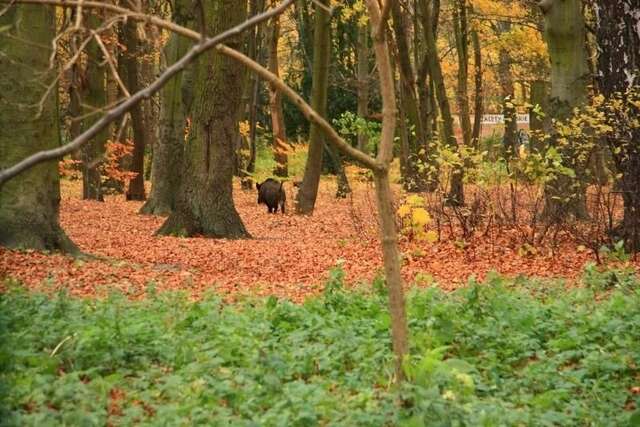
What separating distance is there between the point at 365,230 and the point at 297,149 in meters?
18.4

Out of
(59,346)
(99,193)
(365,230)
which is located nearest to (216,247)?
(365,230)

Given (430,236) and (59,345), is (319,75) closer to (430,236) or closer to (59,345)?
(430,236)

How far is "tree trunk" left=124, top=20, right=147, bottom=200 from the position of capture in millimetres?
23062

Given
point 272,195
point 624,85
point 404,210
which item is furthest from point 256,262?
point 272,195

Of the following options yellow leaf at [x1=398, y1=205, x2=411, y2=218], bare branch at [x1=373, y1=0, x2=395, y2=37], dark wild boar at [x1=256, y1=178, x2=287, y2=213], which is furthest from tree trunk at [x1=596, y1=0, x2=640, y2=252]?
dark wild boar at [x1=256, y1=178, x2=287, y2=213]

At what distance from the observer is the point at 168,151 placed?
2023 centimetres

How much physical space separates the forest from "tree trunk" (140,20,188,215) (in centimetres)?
6

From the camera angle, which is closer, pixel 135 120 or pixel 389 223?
pixel 389 223

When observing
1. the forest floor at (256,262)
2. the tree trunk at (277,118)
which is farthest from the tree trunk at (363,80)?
the forest floor at (256,262)

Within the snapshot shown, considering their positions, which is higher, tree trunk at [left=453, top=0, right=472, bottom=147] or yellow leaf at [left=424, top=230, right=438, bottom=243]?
tree trunk at [left=453, top=0, right=472, bottom=147]

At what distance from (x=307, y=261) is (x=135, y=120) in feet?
39.1

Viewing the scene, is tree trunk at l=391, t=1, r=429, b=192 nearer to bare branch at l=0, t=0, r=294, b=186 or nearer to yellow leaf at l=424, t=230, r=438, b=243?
yellow leaf at l=424, t=230, r=438, b=243

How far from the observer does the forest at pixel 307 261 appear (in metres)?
5.39

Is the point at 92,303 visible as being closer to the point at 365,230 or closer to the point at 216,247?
the point at 216,247
